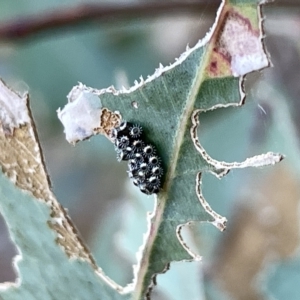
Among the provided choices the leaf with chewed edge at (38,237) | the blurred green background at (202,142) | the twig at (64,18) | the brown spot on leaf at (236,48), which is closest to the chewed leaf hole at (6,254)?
the blurred green background at (202,142)

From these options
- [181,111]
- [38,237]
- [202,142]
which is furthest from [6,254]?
[181,111]

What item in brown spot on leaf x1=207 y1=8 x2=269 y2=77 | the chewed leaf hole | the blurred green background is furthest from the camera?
the chewed leaf hole

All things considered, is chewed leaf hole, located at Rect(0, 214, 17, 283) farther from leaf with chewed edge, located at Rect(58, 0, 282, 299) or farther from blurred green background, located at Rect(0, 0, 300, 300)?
leaf with chewed edge, located at Rect(58, 0, 282, 299)

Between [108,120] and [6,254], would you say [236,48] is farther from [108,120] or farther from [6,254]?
[6,254]

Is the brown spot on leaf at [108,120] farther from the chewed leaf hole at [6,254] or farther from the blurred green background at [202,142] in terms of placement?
the chewed leaf hole at [6,254]

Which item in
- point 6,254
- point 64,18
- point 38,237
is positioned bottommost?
point 38,237

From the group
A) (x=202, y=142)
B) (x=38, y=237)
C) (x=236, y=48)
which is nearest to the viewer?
(x=236, y=48)

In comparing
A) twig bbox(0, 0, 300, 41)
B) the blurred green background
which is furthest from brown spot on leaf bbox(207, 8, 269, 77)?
twig bbox(0, 0, 300, 41)

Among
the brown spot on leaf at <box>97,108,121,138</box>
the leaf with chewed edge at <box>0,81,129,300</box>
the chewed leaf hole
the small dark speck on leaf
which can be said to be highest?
the chewed leaf hole

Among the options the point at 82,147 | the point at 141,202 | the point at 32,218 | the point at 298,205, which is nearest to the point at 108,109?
the point at 32,218
